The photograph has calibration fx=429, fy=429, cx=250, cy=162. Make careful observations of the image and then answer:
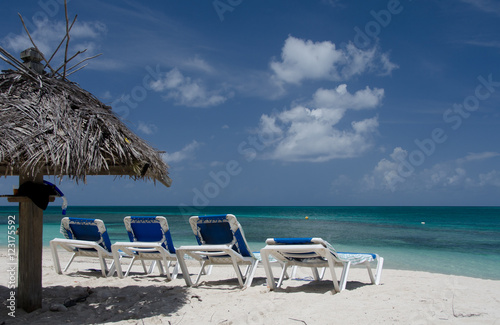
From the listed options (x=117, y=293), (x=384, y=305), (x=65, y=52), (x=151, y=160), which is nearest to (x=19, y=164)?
(x=151, y=160)

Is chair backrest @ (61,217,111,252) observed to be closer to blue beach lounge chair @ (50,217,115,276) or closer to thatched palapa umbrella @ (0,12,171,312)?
blue beach lounge chair @ (50,217,115,276)

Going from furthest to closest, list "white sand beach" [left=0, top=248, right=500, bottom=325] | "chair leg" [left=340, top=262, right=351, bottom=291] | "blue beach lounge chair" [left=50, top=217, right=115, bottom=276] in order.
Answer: "blue beach lounge chair" [left=50, top=217, right=115, bottom=276]
"chair leg" [left=340, top=262, right=351, bottom=291]
"white sand beach" [left=0, top=248, right=500, bottom=325]

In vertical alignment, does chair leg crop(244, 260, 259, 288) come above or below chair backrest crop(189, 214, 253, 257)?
below

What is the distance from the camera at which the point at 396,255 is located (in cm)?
1198

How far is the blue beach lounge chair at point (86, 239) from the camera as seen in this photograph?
5.96 meters

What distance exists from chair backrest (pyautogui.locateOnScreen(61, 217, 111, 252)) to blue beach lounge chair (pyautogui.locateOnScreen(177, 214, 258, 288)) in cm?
137

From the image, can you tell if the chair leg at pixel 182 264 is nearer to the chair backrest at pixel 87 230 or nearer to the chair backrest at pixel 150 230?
the chair backrest at pixel 150 230

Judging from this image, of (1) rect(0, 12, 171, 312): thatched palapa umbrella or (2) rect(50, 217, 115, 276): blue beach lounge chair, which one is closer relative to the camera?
(1) rect(0, 12, 171, 312): thatched palapa umbrella

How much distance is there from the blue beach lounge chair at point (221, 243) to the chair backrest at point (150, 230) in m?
0.49

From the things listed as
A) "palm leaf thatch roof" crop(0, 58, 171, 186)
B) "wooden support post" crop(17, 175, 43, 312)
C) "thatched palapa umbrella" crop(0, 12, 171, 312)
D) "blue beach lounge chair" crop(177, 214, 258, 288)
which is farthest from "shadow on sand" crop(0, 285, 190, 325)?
"palm leaf thatch roof" crop(0, 58, 171, 186)

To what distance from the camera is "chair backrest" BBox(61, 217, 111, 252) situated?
238 inches

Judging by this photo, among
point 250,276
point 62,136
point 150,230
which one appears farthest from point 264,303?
point 62,136

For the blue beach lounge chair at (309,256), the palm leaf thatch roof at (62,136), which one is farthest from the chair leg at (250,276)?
the palm leaf thatch roof at (62,136)

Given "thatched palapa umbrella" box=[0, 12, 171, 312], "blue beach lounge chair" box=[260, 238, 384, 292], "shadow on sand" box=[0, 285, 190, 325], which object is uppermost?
"thatched palapa umbrella" box=[0, 12, 171, 312]
